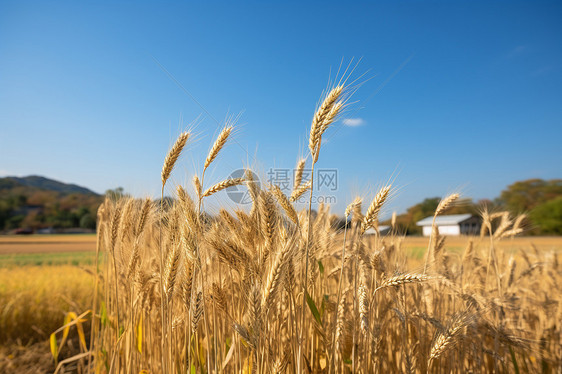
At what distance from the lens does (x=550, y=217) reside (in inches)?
1870

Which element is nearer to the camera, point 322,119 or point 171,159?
point 322,119

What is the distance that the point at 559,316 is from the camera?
296 centimetres

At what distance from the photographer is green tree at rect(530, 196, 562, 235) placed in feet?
146

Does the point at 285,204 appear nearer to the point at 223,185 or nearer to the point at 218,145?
the point at 223,185

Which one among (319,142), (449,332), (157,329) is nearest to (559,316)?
(449,332)

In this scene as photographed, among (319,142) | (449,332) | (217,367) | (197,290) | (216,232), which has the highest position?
(319,142)

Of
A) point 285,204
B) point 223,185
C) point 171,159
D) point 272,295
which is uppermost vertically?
point 171,159

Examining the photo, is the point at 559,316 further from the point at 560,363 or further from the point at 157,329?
the point at 157,329

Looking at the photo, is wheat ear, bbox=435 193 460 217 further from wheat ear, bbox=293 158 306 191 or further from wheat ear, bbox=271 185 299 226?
wheat ear, bbox=271 185 299 226

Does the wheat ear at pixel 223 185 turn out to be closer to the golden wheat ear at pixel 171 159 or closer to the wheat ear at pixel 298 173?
the golden wheat ear at pixel 171 159

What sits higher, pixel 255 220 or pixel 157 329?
pixel 255 220

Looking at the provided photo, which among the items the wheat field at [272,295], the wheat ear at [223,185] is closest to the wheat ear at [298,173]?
the wheat field at [272,295]

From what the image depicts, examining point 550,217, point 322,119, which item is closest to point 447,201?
point 322,119

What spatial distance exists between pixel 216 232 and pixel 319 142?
654mm
